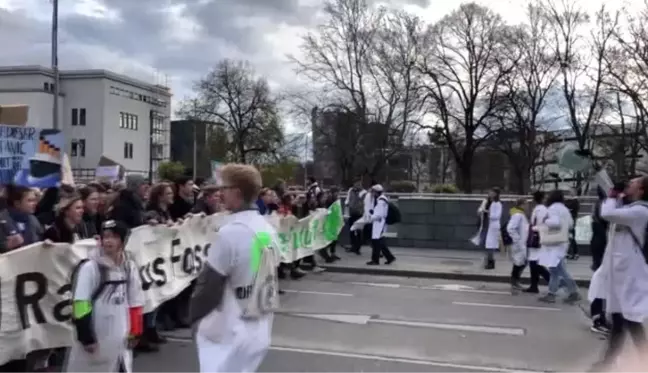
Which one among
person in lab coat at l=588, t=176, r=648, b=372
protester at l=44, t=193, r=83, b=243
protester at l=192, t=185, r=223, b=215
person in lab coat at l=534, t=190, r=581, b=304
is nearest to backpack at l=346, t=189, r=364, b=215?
person in lab coat at l=534, t=190, r=581, b=304

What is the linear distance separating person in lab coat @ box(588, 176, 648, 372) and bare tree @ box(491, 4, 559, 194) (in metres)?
36.3

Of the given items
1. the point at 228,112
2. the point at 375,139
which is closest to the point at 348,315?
the point at 375,139

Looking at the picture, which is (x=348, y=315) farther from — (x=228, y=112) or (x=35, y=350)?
(x=228, y=112)

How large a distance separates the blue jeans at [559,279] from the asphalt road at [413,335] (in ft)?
1.20

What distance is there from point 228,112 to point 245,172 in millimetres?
62154

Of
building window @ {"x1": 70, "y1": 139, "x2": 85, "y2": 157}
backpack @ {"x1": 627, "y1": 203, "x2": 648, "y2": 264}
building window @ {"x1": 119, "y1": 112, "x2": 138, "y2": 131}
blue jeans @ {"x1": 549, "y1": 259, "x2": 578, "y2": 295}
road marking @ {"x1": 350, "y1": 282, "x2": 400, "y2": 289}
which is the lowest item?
road marking @ {"x1": 350, "y1": 282, "x2": 400, "y2": 289}

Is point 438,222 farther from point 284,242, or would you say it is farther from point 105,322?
point 105,322

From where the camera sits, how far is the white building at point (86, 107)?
79.8 metres

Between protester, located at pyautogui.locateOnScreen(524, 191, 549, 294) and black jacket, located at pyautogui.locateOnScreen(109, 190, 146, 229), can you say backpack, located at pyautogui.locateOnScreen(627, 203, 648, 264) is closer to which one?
black jacket, located at pyautogui.locateOnScreen(109, 190, 146, 229)

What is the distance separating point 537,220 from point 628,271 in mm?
5362

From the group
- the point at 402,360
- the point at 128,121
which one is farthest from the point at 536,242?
the point at 128,121

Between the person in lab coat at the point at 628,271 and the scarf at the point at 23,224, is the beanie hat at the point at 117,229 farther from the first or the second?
the person in lab coat at the point at 628,271

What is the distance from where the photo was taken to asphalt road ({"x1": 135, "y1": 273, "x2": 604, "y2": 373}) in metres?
7.56

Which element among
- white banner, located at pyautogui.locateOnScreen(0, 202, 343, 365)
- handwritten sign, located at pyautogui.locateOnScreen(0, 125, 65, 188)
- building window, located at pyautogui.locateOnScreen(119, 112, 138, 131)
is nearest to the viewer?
white banner, located at pyautogui.locateOnScreen(0, 202, 343, 365)
